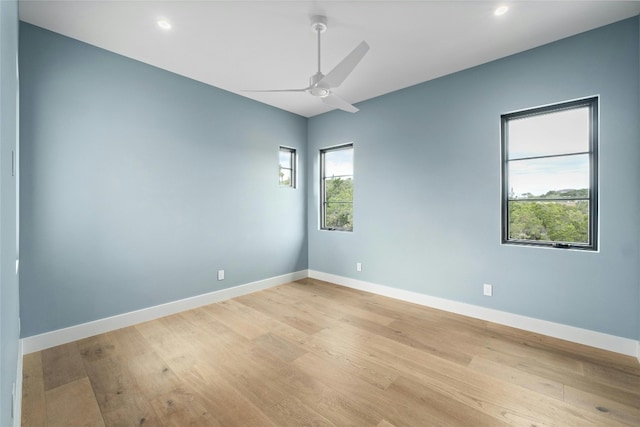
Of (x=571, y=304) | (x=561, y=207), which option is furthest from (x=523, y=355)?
(x=561, y=207)

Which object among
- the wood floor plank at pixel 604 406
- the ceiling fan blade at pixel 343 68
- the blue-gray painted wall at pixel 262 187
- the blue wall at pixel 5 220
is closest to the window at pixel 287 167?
the blue-gray painted wall at pixel 262 187

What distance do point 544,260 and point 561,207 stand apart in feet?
1.84

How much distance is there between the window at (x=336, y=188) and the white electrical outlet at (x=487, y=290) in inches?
79.5

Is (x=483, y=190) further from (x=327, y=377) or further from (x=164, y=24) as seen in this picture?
(x=164, y=24)

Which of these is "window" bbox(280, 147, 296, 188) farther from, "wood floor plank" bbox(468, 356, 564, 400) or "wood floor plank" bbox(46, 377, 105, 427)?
"wood floor plank" bbox(468, 356, 564, 400)

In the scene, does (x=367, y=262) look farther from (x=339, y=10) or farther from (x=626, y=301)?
(x=339, y=10)

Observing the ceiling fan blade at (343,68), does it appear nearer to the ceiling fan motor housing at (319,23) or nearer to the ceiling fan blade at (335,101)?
the ceiling fan blade at (335,101)

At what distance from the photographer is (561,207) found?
2.76 meters

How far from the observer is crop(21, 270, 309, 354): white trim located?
2471 mm

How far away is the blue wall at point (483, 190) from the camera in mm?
2407

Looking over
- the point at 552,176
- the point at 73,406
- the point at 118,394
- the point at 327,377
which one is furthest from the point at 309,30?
the point at 73,406

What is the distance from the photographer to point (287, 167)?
4789mm

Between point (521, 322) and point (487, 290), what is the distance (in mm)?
418

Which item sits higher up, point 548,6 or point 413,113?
point 548,6
